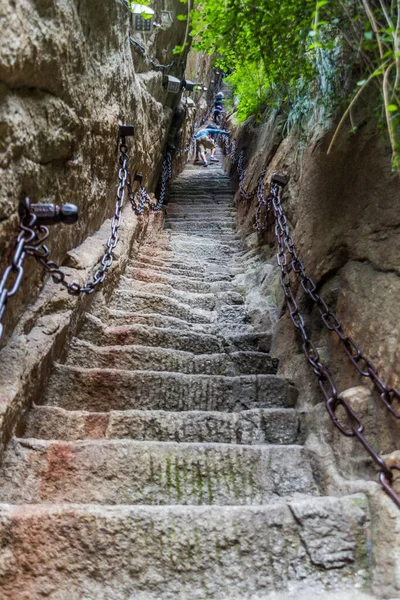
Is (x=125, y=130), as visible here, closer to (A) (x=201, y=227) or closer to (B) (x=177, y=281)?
(B) (x=177, y=281)

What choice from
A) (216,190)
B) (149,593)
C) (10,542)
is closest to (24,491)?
(10,542)

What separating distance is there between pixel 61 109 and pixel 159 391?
1.59m

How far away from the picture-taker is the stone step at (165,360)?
2.68m

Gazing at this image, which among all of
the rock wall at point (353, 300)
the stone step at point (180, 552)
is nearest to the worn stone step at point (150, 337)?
the rock wall at point (353, 300)

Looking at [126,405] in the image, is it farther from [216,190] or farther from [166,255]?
[216,190]

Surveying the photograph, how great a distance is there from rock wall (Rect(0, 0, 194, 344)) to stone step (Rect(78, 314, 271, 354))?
58 centimetres

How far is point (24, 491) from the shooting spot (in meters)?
1.71

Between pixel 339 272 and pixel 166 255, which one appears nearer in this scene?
pixel 339 272

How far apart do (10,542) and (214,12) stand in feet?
9.72

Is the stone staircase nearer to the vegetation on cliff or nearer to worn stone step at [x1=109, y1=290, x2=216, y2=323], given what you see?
worn stone step at [x1=109, y1=290, x2=216, y2=323]

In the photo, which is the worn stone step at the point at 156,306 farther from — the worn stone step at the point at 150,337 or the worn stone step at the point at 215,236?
the worn stone step at the point at 215,236

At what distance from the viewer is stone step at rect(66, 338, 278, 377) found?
268 cm

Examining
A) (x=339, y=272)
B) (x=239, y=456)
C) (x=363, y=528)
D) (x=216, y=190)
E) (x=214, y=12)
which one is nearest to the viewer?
(x=363, y=528)

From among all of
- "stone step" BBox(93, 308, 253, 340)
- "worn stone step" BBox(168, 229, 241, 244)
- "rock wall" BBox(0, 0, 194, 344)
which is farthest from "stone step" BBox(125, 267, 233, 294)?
"worn stone step" BBox(168, 229, 241, 244)
